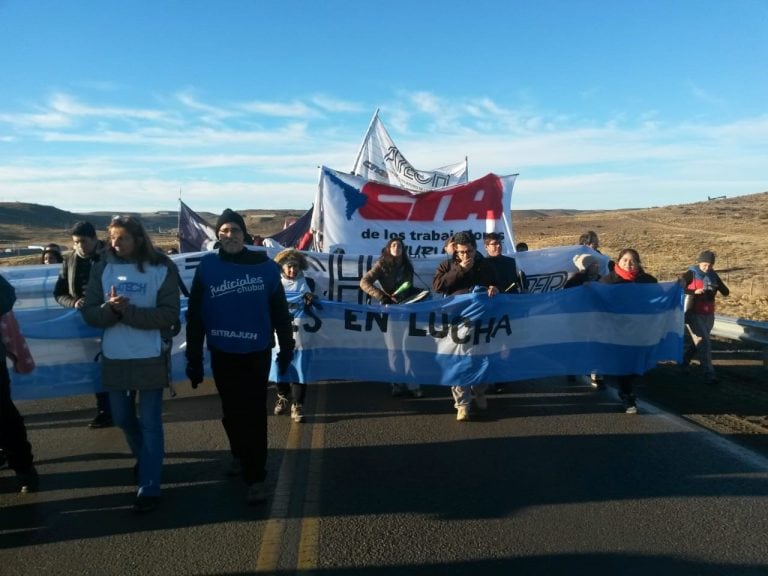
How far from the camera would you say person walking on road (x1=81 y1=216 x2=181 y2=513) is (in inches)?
170

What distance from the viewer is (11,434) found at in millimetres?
4695

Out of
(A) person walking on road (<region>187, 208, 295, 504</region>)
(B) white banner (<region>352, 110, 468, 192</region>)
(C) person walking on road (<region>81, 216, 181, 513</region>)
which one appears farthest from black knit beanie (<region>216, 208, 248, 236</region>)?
(B) white banner (<region>352, 110, 468, 192</region>)

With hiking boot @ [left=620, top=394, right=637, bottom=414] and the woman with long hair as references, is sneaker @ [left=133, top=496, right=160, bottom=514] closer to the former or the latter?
the woman with long hair

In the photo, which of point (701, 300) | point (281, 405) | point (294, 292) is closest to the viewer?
point (281, 405)

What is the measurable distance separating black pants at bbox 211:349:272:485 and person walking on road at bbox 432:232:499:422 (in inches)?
102

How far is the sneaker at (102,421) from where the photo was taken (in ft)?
20.7

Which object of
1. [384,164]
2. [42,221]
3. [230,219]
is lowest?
[42,221]

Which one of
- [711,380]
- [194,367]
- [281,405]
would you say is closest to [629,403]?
[711,380]

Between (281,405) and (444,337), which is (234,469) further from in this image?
(444,337)

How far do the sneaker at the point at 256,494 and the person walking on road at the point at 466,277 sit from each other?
2.60m

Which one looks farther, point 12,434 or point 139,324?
point 12,434

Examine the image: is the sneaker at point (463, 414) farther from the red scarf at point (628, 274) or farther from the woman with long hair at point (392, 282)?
the red scarf at point (628, 274)

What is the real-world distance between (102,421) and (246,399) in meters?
2.57

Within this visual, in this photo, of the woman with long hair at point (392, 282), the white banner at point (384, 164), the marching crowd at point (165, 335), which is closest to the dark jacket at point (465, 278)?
the woman with long hair at point (392, 282)
